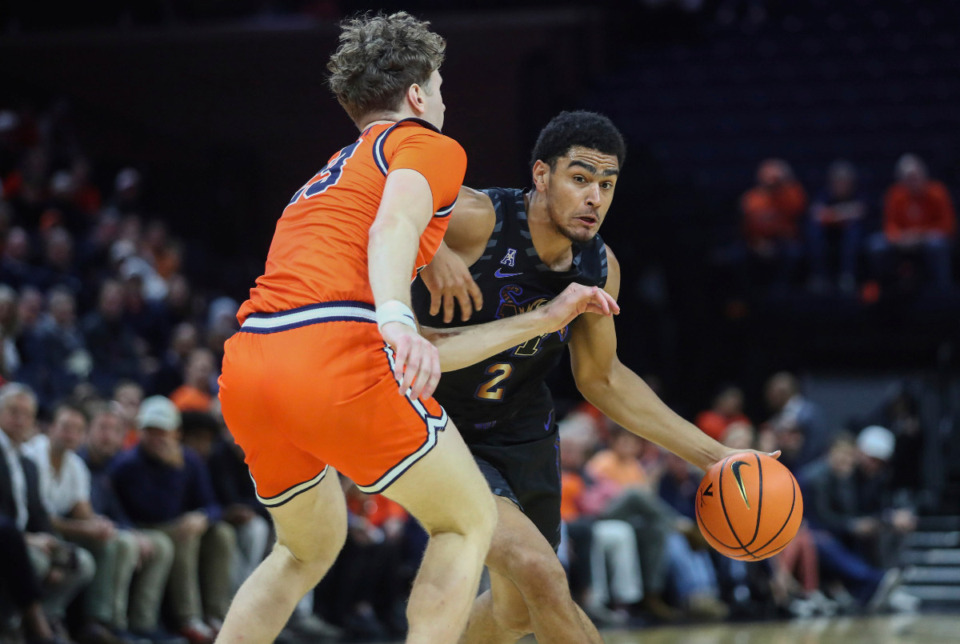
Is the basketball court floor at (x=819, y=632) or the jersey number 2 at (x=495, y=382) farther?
the basketball court floor at (x=819, y=632)

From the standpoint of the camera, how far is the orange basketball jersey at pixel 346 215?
10.8 feet

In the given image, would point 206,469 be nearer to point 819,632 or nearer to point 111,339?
point 111,339

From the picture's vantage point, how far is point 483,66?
1720 centimetres

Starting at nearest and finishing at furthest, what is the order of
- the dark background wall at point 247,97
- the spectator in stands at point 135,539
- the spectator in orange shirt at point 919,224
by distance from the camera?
the spectator in stands at point 135,539 → the spectator in orange shirt at point 919,224 → the dark background wall at point 247,97

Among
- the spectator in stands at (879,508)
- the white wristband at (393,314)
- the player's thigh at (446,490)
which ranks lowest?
the spectator in stands at (879,508)

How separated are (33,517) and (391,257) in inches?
202

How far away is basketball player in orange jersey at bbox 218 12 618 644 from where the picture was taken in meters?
3.18

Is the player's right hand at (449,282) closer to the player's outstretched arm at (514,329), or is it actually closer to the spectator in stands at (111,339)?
the player's outstretched arm at (514,329)

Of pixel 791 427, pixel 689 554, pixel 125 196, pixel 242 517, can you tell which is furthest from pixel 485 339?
pixel 125 196

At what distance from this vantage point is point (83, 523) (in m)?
7.55

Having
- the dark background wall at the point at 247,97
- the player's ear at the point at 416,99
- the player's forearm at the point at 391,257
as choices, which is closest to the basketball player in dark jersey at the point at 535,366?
the player's ear at the point at 416,99

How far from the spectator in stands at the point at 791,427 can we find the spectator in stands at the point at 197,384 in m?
4.78

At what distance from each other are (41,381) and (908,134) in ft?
37.8

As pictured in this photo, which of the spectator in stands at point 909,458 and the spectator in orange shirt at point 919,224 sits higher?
the spectator in orange shirt at point 919,224
